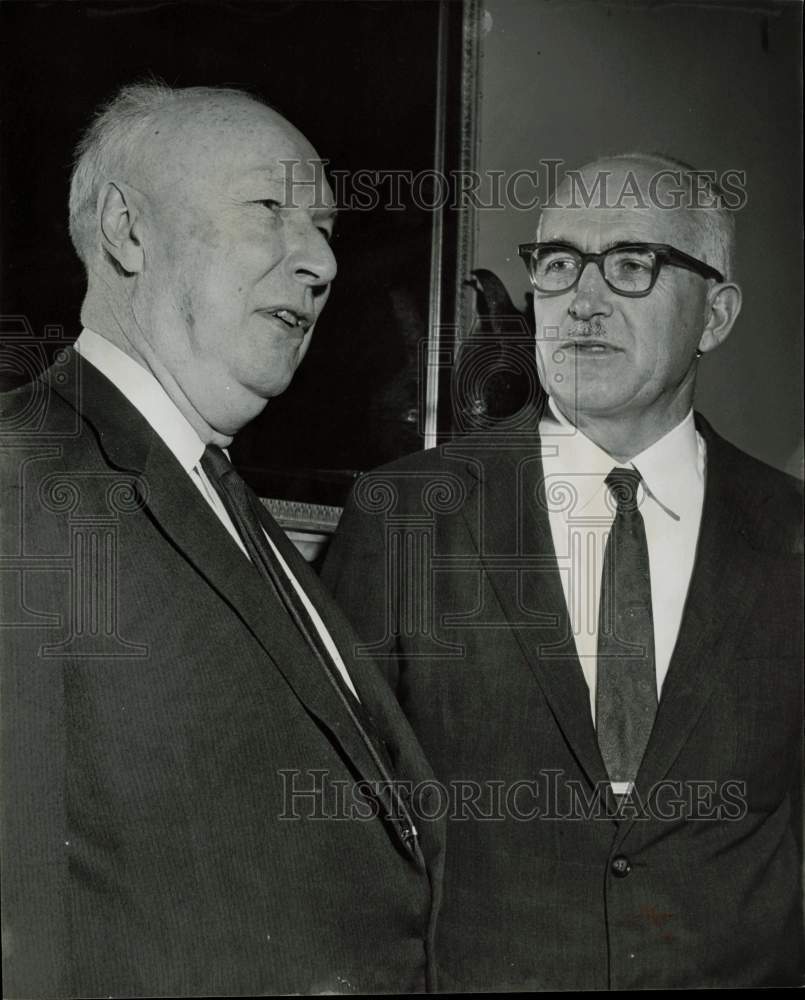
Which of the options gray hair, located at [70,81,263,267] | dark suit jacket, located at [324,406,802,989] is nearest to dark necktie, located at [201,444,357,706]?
dark suit jacket, located at [324,406,802,989]

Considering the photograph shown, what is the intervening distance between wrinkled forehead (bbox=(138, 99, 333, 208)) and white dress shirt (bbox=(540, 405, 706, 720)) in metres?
0.58

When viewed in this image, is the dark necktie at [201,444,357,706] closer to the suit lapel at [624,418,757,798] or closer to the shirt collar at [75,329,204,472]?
the shirt collar at [75,329,204,472]

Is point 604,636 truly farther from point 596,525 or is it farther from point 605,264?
point 605,264

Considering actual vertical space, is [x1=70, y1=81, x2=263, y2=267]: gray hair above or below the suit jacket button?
above

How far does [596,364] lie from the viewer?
1.96 metres

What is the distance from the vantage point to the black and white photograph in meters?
1.77

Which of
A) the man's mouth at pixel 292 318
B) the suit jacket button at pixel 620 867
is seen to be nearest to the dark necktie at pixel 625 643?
the suit jacket button at pixel 620 867

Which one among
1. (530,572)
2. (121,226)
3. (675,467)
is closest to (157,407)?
(121,226)

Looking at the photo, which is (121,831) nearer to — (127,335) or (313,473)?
(313,473)

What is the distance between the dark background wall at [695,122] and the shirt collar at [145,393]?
1.93 ft

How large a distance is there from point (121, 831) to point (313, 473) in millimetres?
641

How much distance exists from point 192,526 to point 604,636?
2.34ft

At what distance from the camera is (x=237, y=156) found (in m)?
1.89

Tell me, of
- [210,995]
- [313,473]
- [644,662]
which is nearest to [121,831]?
[210,995]
